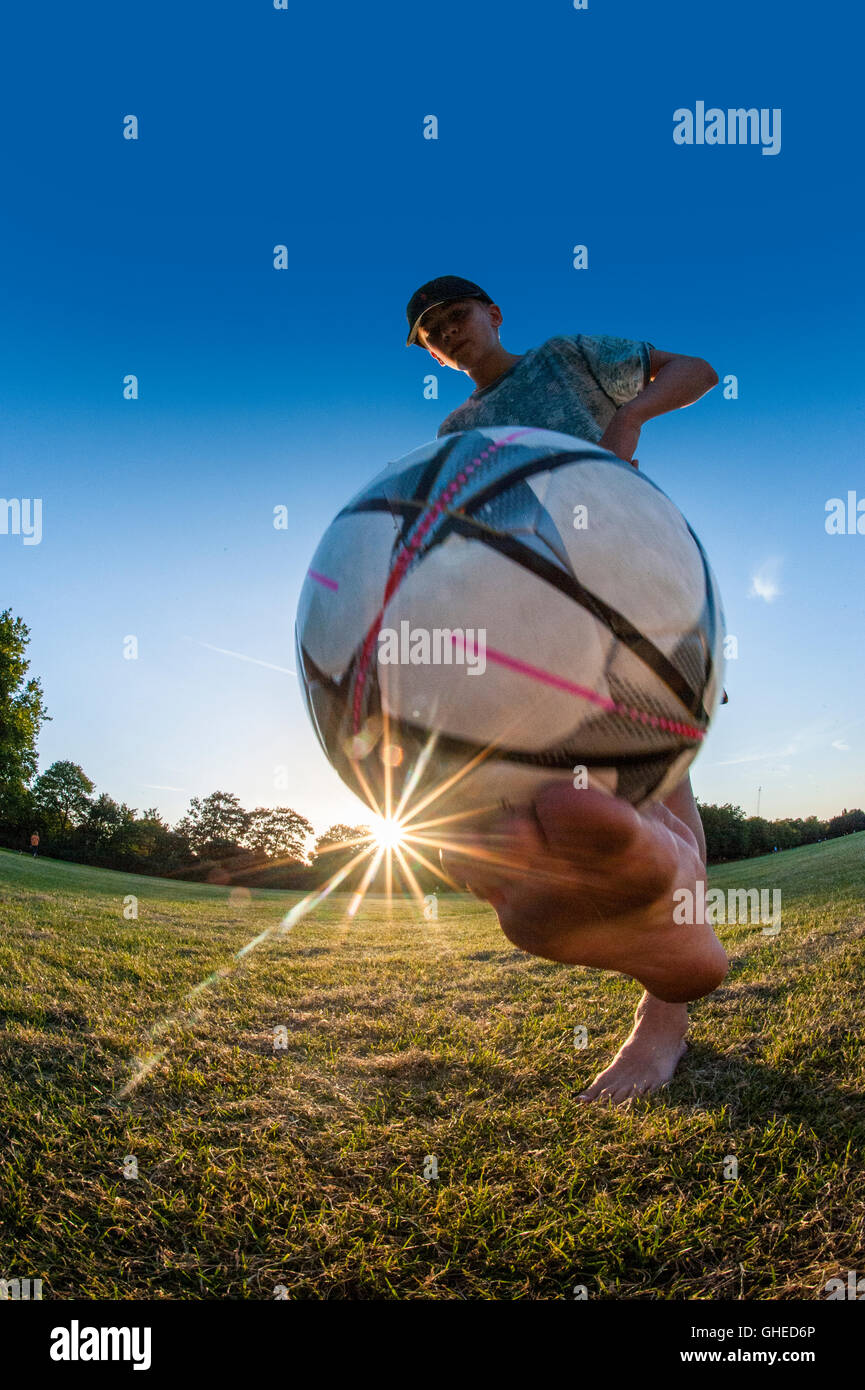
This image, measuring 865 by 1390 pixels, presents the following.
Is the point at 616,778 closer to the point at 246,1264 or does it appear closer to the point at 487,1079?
the point at 246,1264

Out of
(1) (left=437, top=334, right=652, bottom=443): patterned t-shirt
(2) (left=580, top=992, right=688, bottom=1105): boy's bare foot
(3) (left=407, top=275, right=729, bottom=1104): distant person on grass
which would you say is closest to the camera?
(3) (left=407, top=275, right=729, bottom=1104): distant person on grass

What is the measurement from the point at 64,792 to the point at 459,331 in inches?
1679

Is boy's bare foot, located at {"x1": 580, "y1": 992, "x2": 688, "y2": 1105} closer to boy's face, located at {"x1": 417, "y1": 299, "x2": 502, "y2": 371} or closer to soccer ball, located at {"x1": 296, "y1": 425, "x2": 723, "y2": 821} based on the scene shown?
soccer ball, located at {"x1": 296, "y1": 425, "x2": 723, "y2": 821}

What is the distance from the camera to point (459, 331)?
2682 millimetres

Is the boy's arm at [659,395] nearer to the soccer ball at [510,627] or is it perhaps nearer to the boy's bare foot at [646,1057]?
the soccer ball at [510,627]

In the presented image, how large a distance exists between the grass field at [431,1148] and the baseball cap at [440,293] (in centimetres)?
317

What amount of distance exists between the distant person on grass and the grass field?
1.38 feet

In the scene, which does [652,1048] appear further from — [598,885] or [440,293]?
[440,293]

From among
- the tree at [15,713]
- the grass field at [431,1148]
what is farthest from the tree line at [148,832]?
the grass field at [431,1148]

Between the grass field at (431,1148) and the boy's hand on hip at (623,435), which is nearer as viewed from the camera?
the grass field at (431,1148)

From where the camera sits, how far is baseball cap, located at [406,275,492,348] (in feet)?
8.60

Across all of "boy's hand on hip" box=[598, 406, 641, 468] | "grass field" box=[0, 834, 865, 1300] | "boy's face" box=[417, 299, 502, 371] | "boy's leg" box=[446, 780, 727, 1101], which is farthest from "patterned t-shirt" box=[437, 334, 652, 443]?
"grass field" box=[0, 834, 865, 1300]

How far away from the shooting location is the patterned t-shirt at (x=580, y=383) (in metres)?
2.30

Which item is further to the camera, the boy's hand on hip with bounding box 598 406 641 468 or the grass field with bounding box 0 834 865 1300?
the boy's hand on hip with bounding box 598 406 641 468
